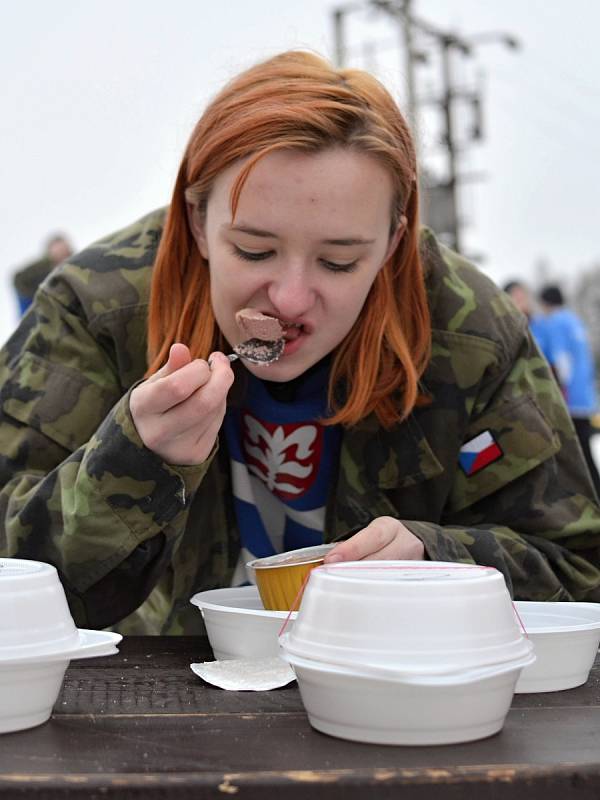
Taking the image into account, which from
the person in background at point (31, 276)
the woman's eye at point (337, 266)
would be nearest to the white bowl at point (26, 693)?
the woman's eye at point (337, 266)

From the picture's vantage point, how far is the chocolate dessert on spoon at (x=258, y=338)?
1550 millimetres

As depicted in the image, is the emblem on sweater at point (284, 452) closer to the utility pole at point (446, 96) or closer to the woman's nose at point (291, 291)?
the woman's nose at point (291, 291)

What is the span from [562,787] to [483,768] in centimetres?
6

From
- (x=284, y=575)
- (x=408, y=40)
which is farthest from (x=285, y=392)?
(x=408, y=40)

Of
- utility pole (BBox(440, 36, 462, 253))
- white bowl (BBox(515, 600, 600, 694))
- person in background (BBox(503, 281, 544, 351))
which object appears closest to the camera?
white bowl (BBox(515, 600, 600, 694))

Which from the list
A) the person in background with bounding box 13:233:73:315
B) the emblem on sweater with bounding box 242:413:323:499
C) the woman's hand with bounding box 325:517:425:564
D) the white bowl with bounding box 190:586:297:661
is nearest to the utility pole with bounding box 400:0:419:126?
the person in background with bounding box 13:233:73:315

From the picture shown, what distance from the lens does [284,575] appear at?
1.33 meters

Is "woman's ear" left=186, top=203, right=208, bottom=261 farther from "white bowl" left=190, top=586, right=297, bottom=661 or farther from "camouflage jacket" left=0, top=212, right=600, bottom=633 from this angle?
"white bowl" left=190, top=586, right=297, bottom=661

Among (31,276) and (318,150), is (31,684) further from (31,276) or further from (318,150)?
(31,276)

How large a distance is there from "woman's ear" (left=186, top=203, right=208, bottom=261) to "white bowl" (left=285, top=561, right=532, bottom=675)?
90 centimetres

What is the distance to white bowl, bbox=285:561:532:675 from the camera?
88 centimetres

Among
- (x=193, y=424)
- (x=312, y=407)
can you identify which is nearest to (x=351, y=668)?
(x=193, y=424)

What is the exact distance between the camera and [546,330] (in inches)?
297

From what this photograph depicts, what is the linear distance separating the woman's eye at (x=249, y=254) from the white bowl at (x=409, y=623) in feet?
2.26
